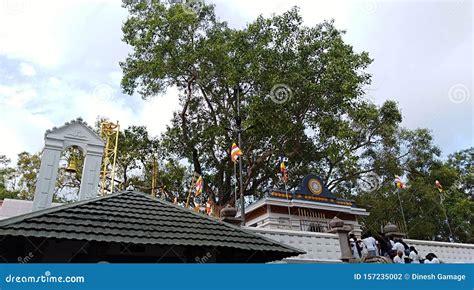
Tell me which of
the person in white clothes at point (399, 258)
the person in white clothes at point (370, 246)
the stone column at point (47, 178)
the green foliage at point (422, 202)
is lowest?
the person in white clothes at point (399, 258)

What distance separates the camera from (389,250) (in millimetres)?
12055

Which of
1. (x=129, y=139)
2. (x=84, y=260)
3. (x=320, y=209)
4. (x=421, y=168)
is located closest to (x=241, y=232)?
(x=84, y=260)

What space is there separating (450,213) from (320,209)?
17786mm

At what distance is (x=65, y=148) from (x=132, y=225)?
8.30 m

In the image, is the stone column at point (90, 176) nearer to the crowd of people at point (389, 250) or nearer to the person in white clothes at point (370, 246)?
the crowd of people at point (389, 250)

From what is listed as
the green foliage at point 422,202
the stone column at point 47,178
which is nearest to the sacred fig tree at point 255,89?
the green foliage at point 422,202

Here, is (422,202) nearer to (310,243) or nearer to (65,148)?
(310,243)

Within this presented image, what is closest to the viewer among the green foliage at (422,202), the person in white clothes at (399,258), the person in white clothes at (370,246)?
the person in white clothes at (399,258)

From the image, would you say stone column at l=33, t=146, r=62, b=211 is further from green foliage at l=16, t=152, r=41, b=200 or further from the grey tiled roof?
green foliage at l=16, t=152, r=41, b=200

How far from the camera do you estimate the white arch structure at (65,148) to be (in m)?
12.4

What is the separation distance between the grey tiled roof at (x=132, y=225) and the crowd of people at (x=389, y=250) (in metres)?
5.22

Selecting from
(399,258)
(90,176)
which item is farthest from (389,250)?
(90,176)

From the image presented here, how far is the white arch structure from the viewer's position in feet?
40.7

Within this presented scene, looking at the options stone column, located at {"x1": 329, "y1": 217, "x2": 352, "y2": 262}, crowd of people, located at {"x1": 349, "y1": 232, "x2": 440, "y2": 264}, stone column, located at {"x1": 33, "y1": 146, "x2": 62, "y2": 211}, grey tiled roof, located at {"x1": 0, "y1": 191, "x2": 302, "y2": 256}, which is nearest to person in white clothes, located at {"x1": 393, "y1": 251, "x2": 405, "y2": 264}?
crowd of people, located at {"x1": 349, "y1": 232, "x2": 440, "y2": 264}
